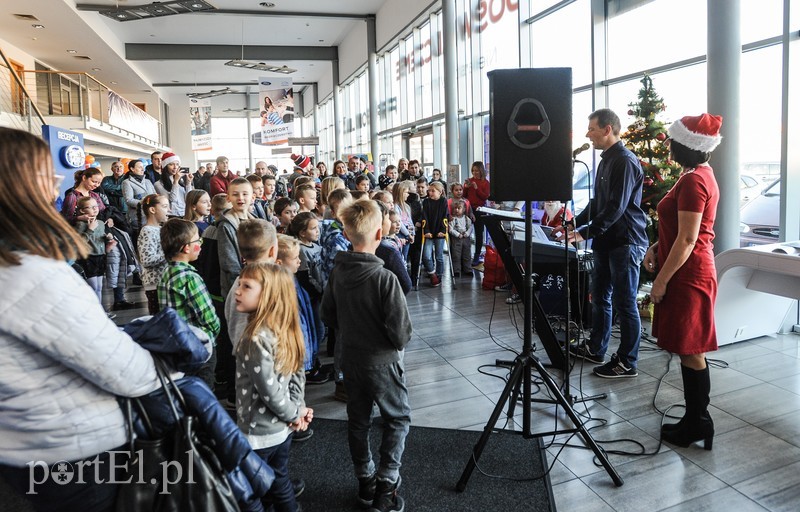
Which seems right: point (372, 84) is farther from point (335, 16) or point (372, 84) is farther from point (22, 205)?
point (22, 205)

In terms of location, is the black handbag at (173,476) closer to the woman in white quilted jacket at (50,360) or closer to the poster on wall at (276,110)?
the woman in white quilted jacket at (50,360)

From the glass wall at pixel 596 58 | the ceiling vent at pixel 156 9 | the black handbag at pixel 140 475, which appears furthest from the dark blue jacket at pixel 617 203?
the ceiling vent at pixel 156 9

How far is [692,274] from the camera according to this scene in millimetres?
2602

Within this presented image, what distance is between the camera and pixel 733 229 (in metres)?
4.30

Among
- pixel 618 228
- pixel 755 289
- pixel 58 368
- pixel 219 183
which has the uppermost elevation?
pixel 219 183

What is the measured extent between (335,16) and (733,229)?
39.9ft

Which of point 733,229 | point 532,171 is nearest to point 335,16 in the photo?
point 733,229

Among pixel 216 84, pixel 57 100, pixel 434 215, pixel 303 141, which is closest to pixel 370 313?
pixel 434 215

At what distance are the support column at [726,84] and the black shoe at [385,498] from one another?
3.63m

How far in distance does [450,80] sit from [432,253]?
144 inches

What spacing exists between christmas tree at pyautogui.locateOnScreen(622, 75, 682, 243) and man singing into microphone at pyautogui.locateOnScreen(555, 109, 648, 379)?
1.20m

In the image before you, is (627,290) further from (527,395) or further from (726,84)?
(726,84)

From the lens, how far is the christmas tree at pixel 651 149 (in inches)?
183

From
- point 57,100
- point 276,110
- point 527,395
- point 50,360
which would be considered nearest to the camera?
point 50,360
